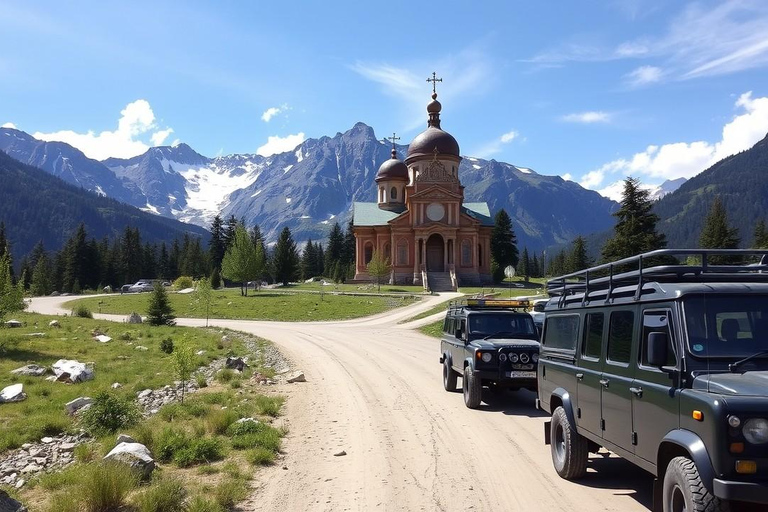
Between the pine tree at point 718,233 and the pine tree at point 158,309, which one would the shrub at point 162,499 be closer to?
the pine tree at point 158,309

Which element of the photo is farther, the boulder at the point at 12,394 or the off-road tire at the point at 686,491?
the boulder at the point at 12,394

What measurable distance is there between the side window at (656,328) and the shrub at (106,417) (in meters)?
9.18

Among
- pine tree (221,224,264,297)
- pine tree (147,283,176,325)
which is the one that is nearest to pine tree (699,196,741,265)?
pine tree (221,224,264,297)

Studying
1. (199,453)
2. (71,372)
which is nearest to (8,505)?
(199,453)

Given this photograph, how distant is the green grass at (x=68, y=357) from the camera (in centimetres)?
1121

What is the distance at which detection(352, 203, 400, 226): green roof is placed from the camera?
73.0 metres

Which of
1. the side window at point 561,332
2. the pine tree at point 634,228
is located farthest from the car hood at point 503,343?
the pine tree at point 634,228

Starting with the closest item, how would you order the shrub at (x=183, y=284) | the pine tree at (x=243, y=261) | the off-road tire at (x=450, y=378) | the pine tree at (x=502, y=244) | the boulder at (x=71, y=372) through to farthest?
1. the off-road tire at (x=450, y=378)
2. the boulder at (x=71, y=372)
3. the pine tree at (x=243, y=261)
4. the shrub at (x=183, y=284)
5. the pine tree at (x=502, y=244)

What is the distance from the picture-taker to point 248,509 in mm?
6766

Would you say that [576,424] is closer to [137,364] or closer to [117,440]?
[117,440]

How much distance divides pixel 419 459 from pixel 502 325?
5651mm

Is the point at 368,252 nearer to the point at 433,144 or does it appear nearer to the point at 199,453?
the point at 433,144

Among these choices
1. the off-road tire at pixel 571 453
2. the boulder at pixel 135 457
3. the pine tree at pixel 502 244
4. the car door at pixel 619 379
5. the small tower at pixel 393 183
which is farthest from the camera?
the pine tree at pixel 502 244

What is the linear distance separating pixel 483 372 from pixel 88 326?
26.7 meters
